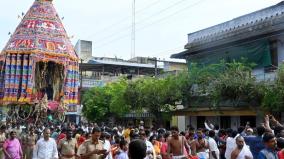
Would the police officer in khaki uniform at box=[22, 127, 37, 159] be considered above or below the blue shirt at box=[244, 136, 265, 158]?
below

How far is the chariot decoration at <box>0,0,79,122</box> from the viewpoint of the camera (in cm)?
2730

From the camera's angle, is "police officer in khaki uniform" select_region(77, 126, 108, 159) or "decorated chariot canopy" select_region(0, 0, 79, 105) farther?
"decorated chariot canopy" select_region(0, 0, 79, 105)

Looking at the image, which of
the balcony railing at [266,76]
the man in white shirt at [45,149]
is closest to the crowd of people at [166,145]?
the man in white shirt at [45,149]

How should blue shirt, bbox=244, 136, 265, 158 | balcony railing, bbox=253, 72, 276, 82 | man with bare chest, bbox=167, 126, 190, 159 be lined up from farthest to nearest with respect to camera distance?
balcony railing, bbox=253, 72, 276, 82
man with bare chest, bbox=167, 126, 190, 159
blue shirt, bbox=244, 136, 265, 158

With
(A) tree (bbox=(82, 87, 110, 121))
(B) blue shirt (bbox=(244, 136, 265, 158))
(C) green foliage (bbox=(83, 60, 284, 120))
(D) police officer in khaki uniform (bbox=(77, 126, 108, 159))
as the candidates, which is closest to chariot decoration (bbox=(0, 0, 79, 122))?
(C) green foliage (bbox=(83, 60, 284, 120))

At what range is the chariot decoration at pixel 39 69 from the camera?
27297 millimetres

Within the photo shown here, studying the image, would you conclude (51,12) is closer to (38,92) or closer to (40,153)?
(38,92)

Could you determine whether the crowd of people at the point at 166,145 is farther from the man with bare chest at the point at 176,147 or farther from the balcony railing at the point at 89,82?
the balcony railing at the point at 89,82

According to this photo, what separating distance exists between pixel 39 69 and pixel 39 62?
2.38 feet

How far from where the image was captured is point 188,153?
1024 centimetres

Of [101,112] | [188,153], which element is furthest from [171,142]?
[101,112]

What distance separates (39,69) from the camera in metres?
29.1

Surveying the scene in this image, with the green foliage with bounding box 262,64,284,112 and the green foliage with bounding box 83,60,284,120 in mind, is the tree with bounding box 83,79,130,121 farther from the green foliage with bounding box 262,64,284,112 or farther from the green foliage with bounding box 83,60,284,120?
the green foliage with bounding box 262,64,284,112

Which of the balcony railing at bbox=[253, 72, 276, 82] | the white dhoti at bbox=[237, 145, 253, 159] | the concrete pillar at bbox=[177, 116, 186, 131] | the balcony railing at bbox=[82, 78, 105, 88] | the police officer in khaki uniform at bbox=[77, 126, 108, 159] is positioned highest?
the balcony railing at bbox=[82, 78, 105, 88]
